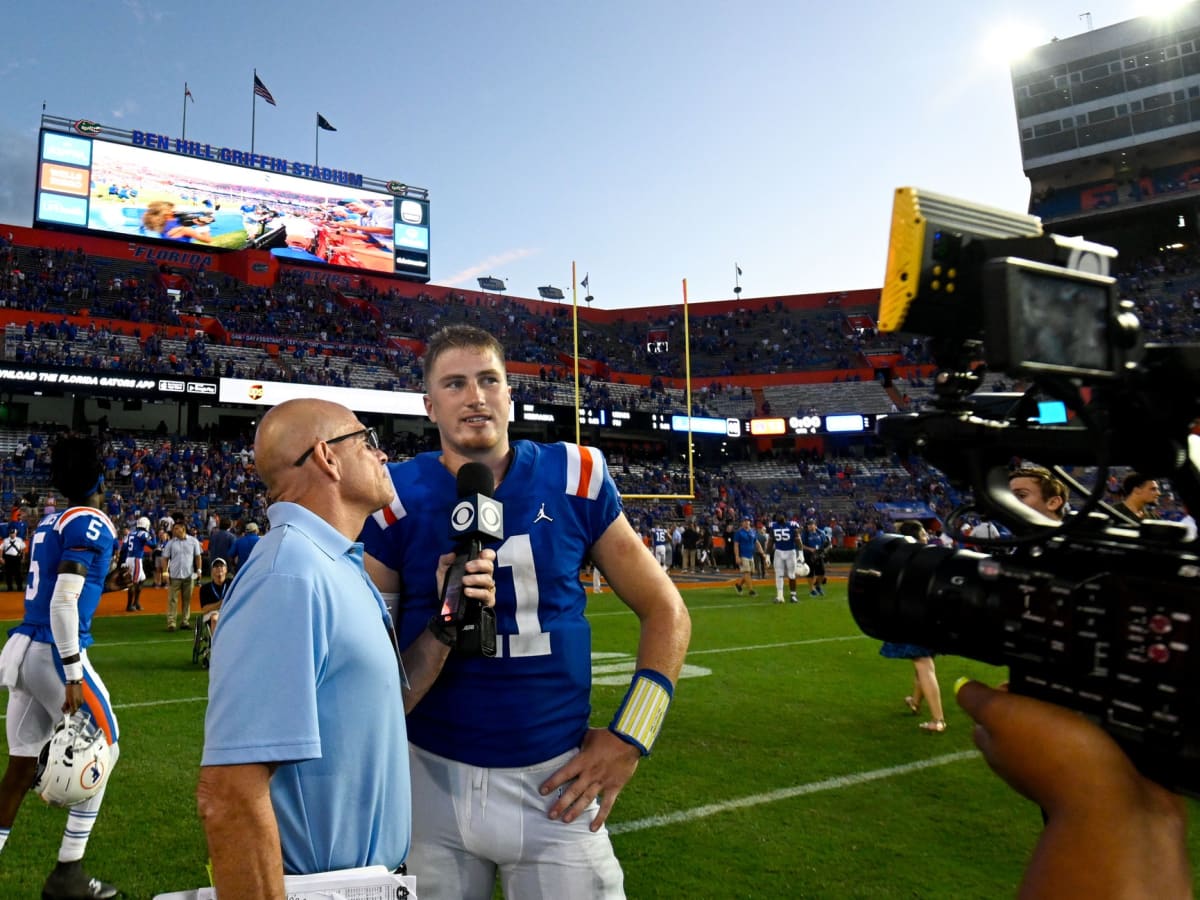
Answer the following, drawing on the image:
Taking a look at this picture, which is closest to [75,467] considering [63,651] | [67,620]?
[67,620]

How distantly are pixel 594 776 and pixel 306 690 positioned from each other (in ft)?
2.87

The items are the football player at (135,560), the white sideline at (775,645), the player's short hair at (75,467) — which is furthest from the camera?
the football player at (135,560)

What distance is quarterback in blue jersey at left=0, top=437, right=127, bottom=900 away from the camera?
370 centimetres

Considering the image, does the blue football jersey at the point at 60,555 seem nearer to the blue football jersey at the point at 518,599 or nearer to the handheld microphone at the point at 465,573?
the blue football jersey at the point at 518,599

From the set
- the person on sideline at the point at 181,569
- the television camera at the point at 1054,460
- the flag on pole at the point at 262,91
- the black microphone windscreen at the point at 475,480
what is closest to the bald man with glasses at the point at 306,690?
the black microphone windscreen at the point at 475,480

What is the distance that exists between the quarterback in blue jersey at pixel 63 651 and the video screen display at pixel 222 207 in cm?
3496

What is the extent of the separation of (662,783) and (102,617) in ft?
40.7

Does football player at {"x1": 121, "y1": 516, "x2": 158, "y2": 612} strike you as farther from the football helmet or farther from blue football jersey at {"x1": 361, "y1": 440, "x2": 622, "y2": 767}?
blue football jersey at {"x1": 361, "y1": 440, "x2": 622, "y2": 767}

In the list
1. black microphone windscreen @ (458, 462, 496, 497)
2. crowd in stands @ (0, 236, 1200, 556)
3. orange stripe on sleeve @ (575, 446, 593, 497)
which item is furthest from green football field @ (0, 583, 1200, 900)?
crowd in stands @ (0, 236, 1200, 556)

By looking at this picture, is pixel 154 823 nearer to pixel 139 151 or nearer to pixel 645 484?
pixel 645 484

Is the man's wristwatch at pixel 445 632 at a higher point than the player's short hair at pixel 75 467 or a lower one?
lower

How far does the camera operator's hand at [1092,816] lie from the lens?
107 cm

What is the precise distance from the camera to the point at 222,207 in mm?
36094

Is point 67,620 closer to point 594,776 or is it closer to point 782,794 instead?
point 594,776
